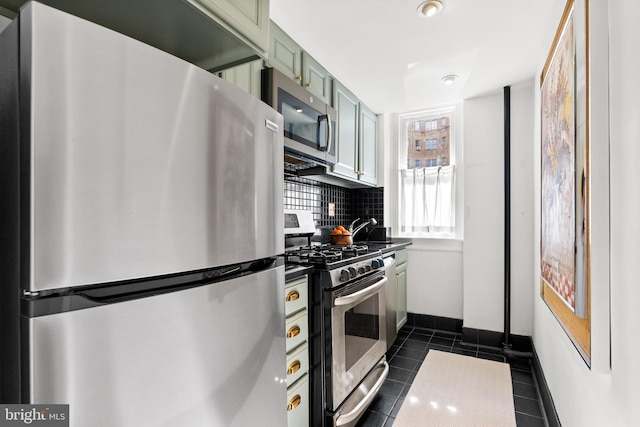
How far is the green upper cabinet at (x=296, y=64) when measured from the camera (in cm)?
182

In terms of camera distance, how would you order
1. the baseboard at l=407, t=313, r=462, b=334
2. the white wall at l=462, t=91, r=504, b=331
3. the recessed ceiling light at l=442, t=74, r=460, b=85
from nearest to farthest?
1. the recessed ceiling light at l=442, t=74, r=460, b=85
2. the white wall at l=462, t=91, r=504, b=331
3. the baseboard at l=407, t=313, r=462, b=334

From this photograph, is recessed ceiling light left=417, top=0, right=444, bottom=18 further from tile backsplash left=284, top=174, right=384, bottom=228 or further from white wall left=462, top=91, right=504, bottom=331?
white wall left=462, top=91, right=504, bottom=331

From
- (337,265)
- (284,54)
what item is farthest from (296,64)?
(337,265)

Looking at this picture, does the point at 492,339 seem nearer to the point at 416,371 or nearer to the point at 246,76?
the point at 416,371

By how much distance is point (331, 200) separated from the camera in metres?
3.16

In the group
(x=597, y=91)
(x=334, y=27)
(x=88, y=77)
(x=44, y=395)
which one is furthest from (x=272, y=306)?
(x=334, y=27)

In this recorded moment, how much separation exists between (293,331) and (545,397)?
5.27 ft

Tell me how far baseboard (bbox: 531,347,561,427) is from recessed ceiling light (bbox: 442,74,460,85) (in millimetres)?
2184

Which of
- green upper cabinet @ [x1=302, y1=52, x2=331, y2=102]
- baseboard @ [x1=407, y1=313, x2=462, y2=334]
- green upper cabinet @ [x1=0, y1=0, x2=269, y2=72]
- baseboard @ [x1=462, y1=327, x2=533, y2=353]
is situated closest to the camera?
green upper cabinet @ [x1=0, y1=0, x2=269, y2=72]

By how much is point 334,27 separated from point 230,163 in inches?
56.2

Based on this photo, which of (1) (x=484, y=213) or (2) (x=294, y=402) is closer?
(2) (x=294, y=402)

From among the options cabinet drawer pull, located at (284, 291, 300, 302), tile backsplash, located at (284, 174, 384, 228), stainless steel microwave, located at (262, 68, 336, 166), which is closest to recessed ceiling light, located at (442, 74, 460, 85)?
stainless steel microwave, located at (262, 68, 336, 166)

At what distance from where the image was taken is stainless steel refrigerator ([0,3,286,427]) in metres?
0.53

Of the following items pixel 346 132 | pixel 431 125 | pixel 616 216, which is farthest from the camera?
pixel 431 125
